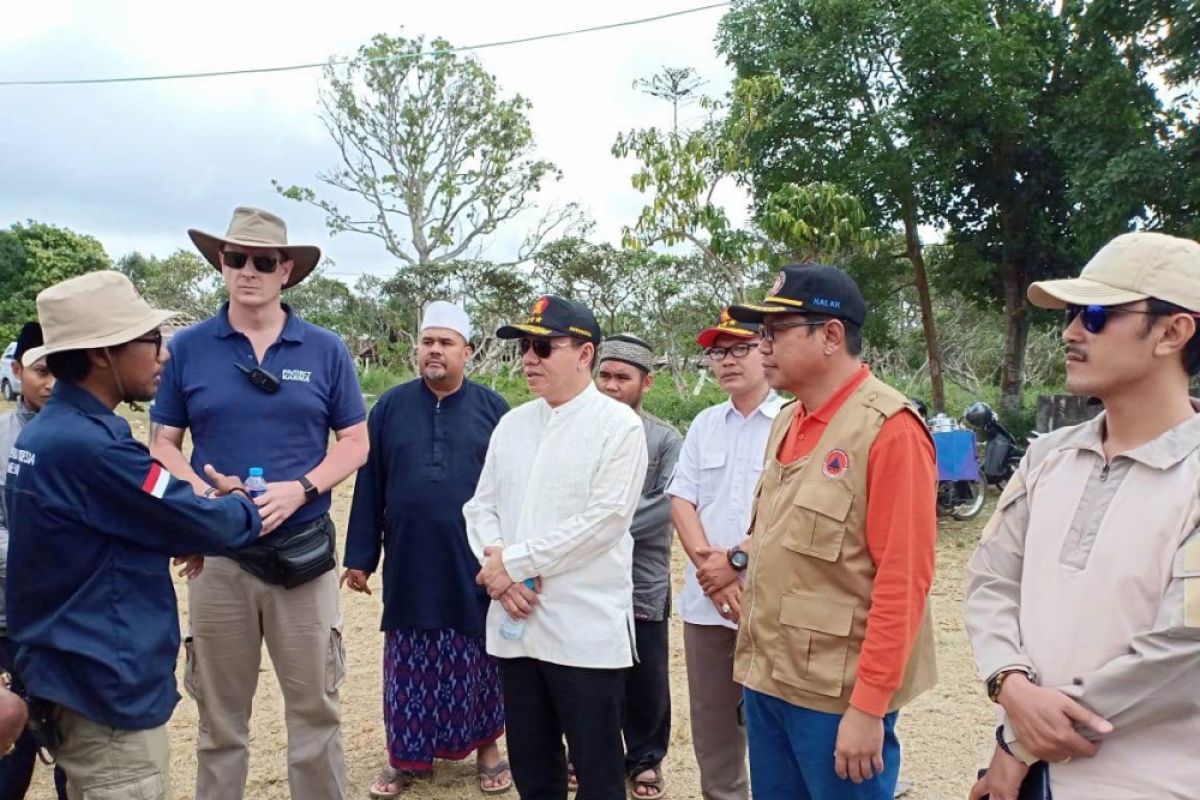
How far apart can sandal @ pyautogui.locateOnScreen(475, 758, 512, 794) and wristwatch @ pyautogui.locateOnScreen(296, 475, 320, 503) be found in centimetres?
156

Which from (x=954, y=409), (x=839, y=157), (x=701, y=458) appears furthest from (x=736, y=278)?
(x=954, y=409)

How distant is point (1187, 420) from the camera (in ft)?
6.21

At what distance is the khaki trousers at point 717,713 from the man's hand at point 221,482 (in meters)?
1.64

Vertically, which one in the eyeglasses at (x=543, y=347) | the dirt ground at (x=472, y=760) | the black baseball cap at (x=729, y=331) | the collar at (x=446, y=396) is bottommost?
the dirt ground at (x=472, y=760)

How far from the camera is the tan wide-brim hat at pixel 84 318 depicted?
236cm

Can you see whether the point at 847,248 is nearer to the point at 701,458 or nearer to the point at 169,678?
the point at 701,458

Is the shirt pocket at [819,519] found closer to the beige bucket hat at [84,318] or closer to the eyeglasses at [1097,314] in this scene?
the eyeglasses at [1097,314]

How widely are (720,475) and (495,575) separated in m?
0.94

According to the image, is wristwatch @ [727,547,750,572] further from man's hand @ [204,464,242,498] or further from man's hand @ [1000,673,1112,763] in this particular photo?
man's hand @ [204,464,242,498]

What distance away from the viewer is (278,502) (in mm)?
2949

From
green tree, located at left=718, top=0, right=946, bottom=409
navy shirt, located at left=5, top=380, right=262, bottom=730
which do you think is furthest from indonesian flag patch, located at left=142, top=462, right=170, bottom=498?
green tree, located at left=718, top=0, right=946, bottom=409

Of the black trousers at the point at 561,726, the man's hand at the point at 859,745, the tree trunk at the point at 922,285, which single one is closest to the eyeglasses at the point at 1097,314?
the man's hand at the point at 859,745

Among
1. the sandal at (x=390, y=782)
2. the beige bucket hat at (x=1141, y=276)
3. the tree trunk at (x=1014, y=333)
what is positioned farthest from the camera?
the tree trunk at (x=1014, y=333)

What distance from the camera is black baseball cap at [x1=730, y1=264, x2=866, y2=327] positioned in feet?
7.95
